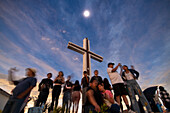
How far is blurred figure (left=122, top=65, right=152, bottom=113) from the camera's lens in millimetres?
2664

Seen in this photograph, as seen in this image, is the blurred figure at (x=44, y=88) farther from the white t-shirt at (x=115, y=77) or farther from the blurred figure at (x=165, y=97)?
the blurred figure at (x=165, y=97)

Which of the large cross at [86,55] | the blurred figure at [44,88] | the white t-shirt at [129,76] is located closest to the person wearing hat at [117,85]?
the white t-shirt at [129,76]

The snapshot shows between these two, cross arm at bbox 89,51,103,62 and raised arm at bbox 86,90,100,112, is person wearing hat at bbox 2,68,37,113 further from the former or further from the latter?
cross arm at bbox 89,51,103,62

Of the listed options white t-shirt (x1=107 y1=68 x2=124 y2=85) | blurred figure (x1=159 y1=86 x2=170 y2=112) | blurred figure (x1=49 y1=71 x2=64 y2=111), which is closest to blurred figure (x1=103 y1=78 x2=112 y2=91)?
white t-shirt (x1=107 y1=68 x2=124 y2=85)

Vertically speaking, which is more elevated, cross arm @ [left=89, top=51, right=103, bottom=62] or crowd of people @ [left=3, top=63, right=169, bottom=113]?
cross arm @ [left=89, top=51, right=103, bottom=62]

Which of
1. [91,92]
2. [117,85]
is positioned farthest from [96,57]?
[91,92]

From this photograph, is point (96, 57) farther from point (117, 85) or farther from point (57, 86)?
point (57, 86)

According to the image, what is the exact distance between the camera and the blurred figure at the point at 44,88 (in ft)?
9.82

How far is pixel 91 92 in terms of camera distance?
2.00m

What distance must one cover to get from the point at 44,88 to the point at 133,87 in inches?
129

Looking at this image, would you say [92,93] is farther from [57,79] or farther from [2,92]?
[2,92]

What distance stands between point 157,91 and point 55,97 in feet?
14.3

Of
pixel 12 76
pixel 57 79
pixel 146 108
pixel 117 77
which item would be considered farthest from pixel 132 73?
pixel 12 76

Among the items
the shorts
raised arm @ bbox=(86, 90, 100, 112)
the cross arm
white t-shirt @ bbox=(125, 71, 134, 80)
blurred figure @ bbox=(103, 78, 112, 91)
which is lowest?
raised arm @ bbox=(86, 90, 100, 112)
